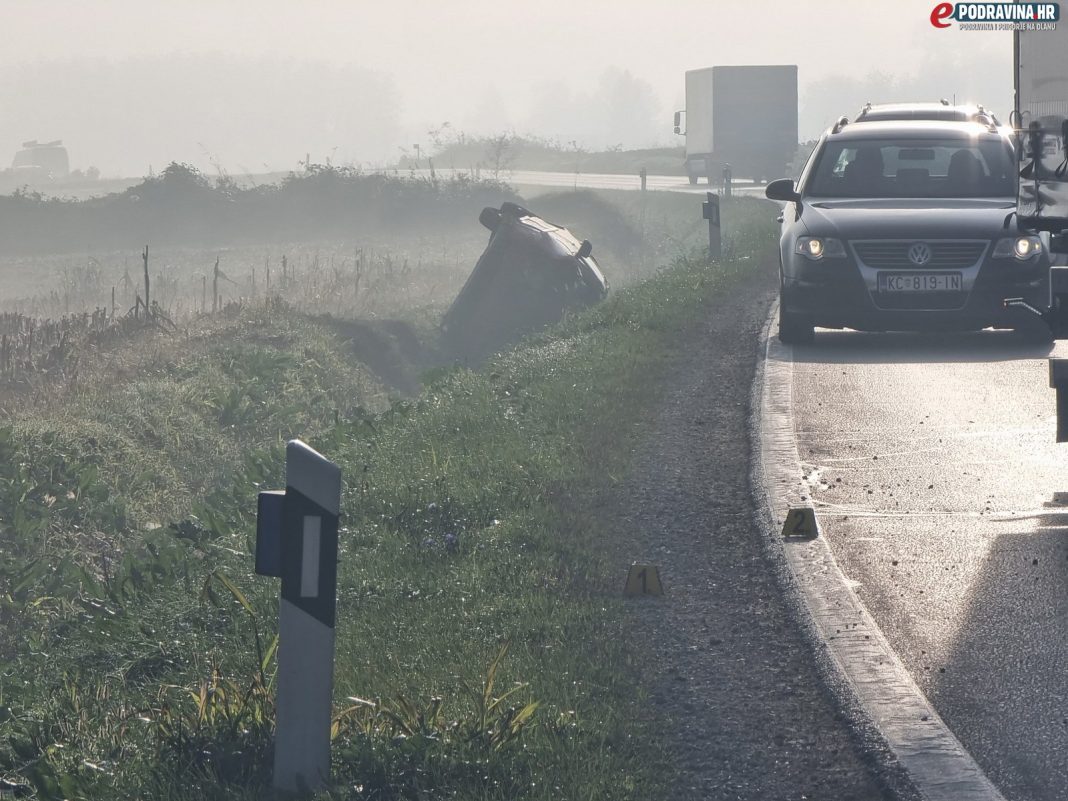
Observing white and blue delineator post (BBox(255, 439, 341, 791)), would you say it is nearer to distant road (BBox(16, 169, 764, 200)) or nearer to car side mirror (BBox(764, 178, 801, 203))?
car side mirror (BBox(764, 178, 801, 203))

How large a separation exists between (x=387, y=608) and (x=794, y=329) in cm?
823

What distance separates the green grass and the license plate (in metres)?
1.99

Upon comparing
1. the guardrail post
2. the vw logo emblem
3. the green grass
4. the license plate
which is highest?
the guardrail post

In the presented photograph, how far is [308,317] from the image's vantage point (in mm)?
23406

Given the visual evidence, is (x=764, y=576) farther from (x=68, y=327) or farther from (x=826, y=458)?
(x=68, y=327)

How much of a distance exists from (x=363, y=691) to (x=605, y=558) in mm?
1971

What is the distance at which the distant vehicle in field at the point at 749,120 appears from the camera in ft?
167

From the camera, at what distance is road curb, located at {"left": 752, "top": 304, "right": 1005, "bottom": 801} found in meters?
4.37

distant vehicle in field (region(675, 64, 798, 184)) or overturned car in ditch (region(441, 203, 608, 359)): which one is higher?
distant vehicle in field (region(675, 64, 798, 184))

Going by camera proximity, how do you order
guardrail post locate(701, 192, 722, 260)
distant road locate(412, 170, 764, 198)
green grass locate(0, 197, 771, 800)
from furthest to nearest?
1. distant road locate(412, 170, 764, 198)
2. guardrail post locate(701, 192, 722, 260)
3. green grass locate(0, 197, 771, 800)

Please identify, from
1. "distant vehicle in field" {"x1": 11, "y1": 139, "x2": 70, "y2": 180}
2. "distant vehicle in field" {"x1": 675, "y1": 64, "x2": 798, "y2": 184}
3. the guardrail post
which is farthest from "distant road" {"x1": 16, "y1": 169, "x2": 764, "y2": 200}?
"distant vehicle in field" {"x1": 11, "y1": 139, "x2": 70, "y2": 180}

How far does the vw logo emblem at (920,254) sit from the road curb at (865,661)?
14.3 feet

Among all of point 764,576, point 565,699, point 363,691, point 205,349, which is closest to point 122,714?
point 363,691

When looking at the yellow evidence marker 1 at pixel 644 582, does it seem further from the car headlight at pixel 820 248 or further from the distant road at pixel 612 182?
the distant road at pixel 612 182
